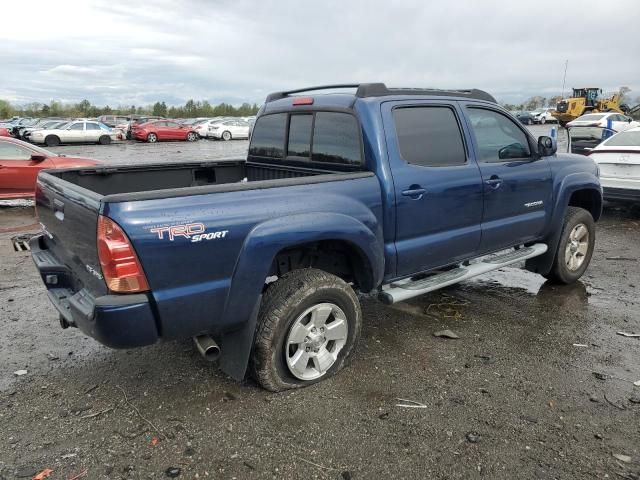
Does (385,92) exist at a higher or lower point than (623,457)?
higher

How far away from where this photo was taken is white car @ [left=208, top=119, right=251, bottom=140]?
35.6 metres

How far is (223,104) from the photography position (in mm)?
69125

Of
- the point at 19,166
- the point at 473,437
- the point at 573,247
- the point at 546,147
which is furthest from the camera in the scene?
the point at 19,166

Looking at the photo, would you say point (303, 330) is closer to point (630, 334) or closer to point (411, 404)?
point (411, 404)

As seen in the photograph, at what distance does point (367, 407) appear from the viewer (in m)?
3.31

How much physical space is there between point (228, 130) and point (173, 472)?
34764 millimetres

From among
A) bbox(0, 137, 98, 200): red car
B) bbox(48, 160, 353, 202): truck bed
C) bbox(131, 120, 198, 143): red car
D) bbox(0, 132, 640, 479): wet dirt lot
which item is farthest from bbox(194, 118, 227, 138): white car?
bbox(0, 132, 640, 479): wet dirt lot

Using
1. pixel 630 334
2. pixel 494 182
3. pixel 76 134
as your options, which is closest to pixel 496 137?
pixel 494 182

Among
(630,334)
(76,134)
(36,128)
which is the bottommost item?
(630,334)

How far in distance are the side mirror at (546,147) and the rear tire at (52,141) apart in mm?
30330

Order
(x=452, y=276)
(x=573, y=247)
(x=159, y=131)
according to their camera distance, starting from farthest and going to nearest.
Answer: (x=159, y=131)
(x=573, y=247)
(x=452, y=276)

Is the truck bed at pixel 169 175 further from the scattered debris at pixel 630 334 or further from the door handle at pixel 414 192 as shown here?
the scattered debris at pixel 630 334

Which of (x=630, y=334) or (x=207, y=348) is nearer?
(x=207, y=348)

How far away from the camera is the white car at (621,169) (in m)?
8.46
